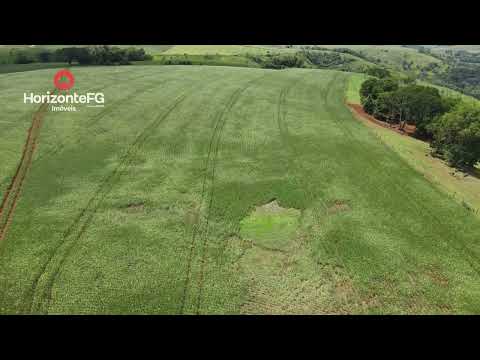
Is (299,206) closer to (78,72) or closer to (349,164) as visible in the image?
(349,164)

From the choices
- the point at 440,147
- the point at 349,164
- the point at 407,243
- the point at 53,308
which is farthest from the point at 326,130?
the point at 53,308

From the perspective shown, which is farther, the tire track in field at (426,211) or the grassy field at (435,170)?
the grassy field at (435,170)

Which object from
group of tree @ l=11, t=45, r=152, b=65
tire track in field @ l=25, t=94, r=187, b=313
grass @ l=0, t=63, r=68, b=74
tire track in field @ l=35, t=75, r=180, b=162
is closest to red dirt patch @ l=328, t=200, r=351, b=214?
tire track in field @ l=25, t=94, r=187, b=313

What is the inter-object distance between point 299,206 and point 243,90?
161ft

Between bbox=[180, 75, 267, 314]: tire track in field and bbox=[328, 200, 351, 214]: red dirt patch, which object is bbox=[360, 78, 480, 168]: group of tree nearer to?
bbox=[328, 200, 351, 214]: red dirt patch

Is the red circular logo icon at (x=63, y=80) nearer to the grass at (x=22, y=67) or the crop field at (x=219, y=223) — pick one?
the grass at (x=22, y=67)

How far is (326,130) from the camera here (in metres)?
51.9

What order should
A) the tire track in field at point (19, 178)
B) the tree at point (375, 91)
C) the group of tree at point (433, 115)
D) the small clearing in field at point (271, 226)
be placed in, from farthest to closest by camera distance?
1. the tree at point (375, 91)
2. the group of tree at point (433, 115)
3. the tire track in field at point (19, 178)
4. the small clearing in field at point (271, 226)

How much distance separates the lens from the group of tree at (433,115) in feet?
138

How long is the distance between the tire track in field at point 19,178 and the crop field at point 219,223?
201 millimetres

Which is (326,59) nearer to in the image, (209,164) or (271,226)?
(209,164)

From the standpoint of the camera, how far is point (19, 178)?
34125mm

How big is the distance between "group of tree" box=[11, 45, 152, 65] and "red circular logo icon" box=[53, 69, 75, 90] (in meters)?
22.9
